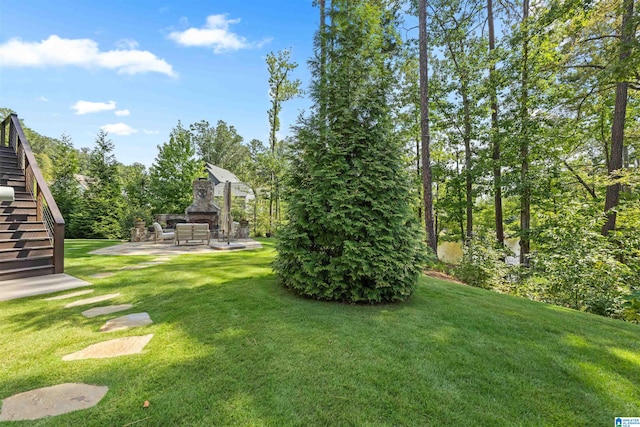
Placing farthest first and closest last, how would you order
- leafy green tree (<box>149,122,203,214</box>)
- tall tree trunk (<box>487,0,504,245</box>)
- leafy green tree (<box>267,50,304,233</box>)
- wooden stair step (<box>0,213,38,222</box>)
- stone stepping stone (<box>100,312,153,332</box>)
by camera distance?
leafy green tree (<box>149,122,203,214</box>)
leafy green tree (<box>267,50,304,233</box>)
tall tree trunk (<box>487,0,504,245</box>)
wooden stair step (<box>0,213,38,222</box>)
stone stepping stone (<box>100,312,153,332</box>)

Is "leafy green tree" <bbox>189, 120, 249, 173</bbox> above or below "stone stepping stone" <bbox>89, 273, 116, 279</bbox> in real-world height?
above

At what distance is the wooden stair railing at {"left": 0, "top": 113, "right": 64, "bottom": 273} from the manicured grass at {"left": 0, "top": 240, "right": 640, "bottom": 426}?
193cm

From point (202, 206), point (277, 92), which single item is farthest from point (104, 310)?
point (277, 92)

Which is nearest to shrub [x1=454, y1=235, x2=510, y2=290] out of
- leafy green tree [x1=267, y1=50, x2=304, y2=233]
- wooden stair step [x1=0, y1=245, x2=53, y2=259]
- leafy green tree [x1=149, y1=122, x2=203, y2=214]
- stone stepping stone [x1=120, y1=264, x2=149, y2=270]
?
stone stepping stone [x1=120, y1=264, x2=149, y2=270]

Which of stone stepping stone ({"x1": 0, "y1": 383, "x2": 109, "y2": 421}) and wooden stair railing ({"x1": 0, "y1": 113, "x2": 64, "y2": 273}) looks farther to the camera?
wooden stair railing ({"x1": 0, "y1": 113, "x2": 64, "y2": 273})

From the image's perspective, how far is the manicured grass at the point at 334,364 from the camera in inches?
67.7

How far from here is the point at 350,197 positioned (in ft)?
12.5

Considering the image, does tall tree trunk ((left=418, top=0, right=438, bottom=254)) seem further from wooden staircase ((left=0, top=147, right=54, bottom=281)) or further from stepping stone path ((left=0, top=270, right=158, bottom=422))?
wooden staircase ((left=0, top=147, right=54, bottom=281))

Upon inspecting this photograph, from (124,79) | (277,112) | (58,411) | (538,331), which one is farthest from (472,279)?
(124,79)

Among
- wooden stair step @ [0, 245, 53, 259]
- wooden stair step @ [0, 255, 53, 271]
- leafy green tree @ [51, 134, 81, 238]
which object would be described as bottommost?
wooden stair step @ [0, 255, 53, 271]

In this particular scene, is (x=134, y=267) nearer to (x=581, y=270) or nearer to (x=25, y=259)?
(x=25, y=259)

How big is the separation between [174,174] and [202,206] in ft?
19.6

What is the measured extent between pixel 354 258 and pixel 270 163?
12607 mm

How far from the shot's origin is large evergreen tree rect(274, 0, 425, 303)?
3.75m
